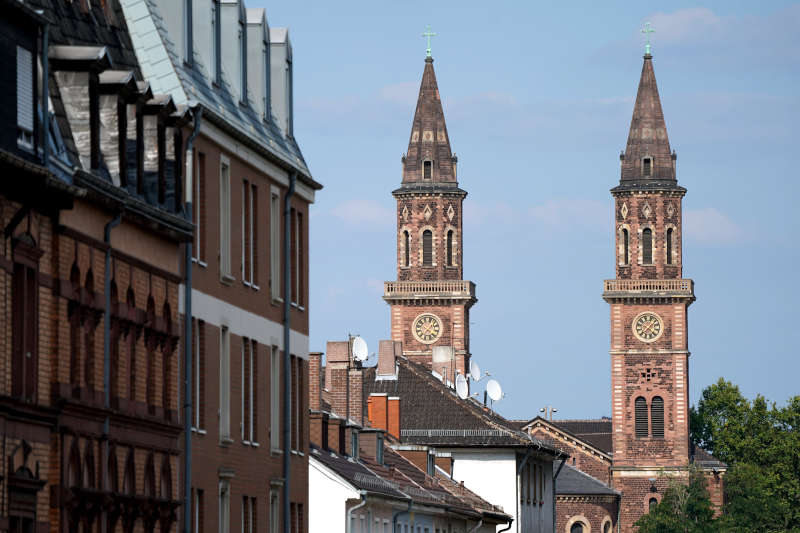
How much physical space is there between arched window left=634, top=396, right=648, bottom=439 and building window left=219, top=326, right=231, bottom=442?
361 ft

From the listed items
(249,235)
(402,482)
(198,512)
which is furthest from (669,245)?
(198,512)

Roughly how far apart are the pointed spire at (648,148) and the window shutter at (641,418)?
47.3 ft

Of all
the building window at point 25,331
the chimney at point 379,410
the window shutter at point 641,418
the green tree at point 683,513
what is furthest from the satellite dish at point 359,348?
the window shutter at point 641,418

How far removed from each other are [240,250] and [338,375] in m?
27.3

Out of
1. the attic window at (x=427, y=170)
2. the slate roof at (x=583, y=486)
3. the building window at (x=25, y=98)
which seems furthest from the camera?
the attic window at (x=427, y=170)

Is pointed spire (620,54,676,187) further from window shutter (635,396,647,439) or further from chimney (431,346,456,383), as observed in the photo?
chimney (431,346,456,383)

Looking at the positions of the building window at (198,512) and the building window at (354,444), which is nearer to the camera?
the building window at (198,512)

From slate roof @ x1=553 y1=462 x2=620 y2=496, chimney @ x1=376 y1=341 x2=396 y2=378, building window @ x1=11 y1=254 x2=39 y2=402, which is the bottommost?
building window @ x1=11 y1=254 x2=39 y2=402

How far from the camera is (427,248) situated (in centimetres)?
15062

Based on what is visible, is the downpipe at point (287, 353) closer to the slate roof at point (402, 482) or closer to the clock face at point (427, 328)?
the slate roof at point (402, 482)

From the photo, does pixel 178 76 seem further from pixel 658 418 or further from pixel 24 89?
pixel 658 418

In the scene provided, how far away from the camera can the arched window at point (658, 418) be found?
145 metres

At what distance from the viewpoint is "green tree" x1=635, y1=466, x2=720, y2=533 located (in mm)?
121312

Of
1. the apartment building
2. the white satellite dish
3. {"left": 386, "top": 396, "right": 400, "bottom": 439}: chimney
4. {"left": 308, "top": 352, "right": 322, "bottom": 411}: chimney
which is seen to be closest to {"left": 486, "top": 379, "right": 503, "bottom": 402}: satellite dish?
the white satellite dish
